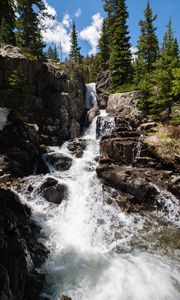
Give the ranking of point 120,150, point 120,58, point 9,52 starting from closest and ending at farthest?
point 120,150
point 9,52
point 120,58

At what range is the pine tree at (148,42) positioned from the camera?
3684 cm

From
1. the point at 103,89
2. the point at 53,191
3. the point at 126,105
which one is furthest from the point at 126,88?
the point at 53,191

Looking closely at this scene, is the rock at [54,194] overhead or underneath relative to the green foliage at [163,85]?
underneath

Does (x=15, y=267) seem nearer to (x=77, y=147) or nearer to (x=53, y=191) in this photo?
(x=53, y=191)

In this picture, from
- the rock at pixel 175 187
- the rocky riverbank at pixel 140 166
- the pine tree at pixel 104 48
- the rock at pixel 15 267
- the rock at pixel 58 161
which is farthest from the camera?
the pine tree at pixel 104 48

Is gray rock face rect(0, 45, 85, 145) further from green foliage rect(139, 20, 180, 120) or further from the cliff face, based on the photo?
green foliage rect(139, 20, 180, 120)

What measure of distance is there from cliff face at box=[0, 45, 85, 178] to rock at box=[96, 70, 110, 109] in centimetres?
431

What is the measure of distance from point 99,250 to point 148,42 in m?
34.4

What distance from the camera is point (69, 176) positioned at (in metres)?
19.0

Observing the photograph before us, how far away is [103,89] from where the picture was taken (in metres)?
39.7

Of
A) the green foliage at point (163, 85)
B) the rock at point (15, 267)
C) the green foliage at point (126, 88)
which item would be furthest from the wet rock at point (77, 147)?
the rock at point (15, 267)

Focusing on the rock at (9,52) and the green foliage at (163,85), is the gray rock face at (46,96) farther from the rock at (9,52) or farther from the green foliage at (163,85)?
the green foliage at (163,85)

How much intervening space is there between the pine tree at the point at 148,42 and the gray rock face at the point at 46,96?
1280cm

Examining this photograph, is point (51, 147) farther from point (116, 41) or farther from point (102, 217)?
point (116, 41)
